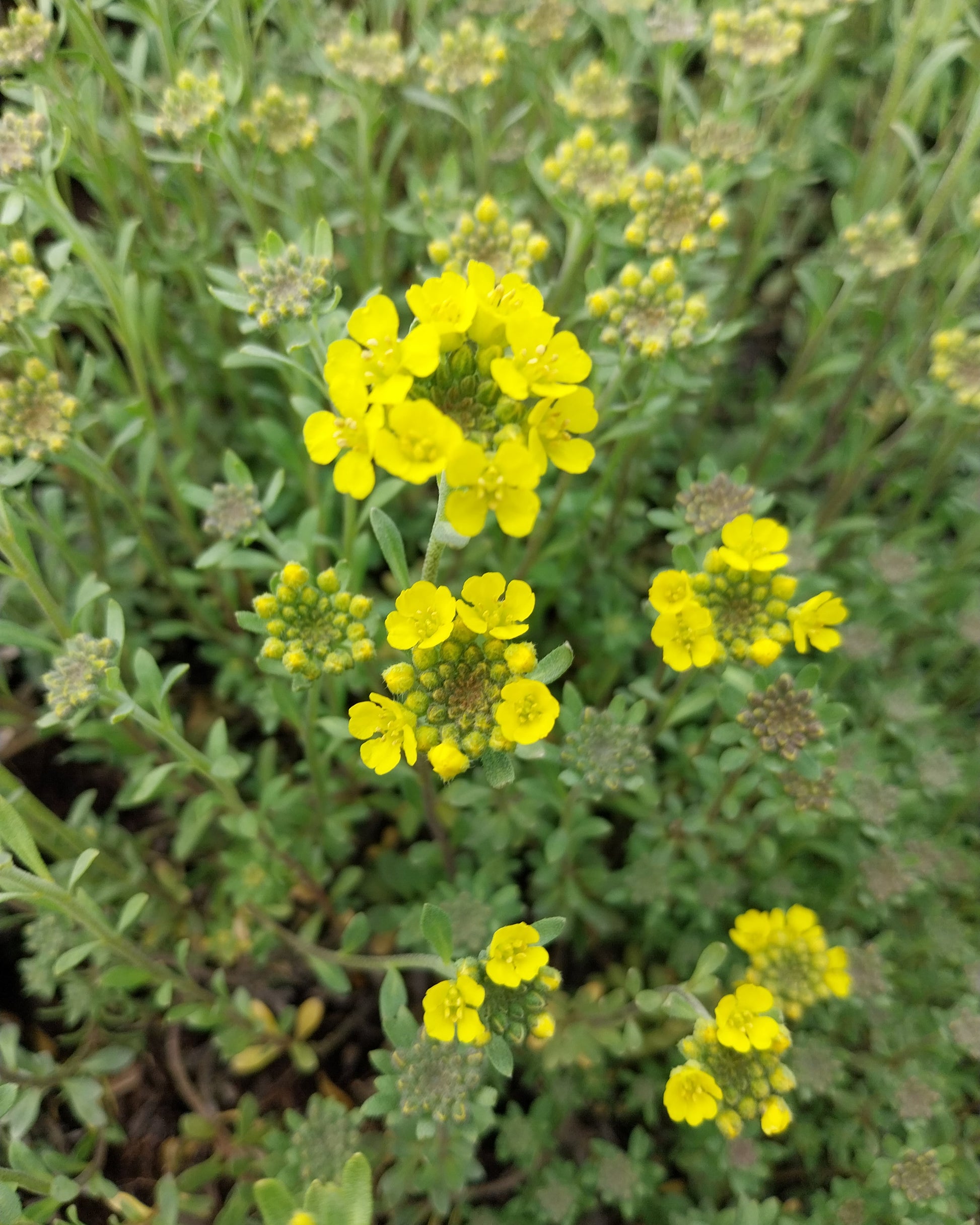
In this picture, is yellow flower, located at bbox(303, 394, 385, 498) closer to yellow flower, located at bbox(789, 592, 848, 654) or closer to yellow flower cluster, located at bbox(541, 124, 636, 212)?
yellow flower, located at bbox(789, 592, 848, 654)

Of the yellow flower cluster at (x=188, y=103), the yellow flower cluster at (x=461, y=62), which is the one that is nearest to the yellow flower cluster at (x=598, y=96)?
the yellow flower cluster at (x=461, y=62)

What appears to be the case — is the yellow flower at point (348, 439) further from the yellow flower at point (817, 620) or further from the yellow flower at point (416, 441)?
the yellow flower at point (817, 620)

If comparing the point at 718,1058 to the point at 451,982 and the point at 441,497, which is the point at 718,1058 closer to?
the point at 451,982

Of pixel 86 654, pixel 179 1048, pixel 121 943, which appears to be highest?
pixel 86 654

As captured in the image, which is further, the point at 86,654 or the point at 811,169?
the point at 811,169

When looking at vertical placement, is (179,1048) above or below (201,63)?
below

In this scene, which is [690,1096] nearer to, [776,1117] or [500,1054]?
[776,1117]

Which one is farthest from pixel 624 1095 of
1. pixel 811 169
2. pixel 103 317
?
pixel 811 169
